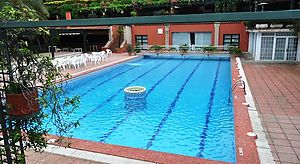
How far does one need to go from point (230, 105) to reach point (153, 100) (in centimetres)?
282

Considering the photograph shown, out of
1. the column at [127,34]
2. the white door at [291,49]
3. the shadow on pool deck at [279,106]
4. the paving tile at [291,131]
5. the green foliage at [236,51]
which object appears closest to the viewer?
the shadow on pool deck at [279,106]

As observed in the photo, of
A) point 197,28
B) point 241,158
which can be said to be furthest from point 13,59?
point 197,28

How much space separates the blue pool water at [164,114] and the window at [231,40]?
11163mm

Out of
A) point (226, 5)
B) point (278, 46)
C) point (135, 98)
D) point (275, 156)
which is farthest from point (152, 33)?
point (275, 156)

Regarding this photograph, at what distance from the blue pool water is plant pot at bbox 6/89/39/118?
140 inches

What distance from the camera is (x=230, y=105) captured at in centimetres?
843

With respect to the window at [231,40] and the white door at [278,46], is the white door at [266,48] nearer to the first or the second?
the white door at [278,46]

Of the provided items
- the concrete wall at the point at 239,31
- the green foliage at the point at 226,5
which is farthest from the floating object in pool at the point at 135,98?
the concrete wall at the point at 239,31

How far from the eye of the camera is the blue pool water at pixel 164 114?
19.4ft

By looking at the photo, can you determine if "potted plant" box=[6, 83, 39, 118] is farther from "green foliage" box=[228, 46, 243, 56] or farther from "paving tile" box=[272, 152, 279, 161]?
"green foliage" box=[228, 46, 243, 56]

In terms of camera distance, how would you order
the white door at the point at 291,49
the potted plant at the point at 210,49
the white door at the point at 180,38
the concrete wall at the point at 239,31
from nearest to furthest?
the white door at the point at 291,49, the potted plant at the point at 210,49, the concrete wall at the point at 239,31, the white door at the point at 180,38

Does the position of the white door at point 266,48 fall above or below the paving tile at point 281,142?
above

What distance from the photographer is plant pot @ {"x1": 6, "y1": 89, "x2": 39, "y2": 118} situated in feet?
8.43

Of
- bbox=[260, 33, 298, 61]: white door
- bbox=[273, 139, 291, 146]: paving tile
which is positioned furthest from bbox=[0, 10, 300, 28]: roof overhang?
bbox=[260, 33, 298, 61]: white door
